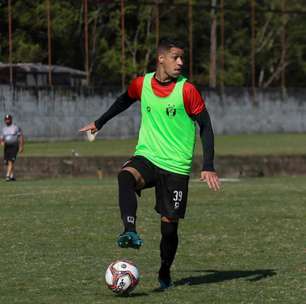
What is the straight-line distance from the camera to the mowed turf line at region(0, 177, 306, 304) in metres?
9.11

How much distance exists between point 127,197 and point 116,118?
4129cm

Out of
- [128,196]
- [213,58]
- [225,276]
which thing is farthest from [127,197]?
[213,58]

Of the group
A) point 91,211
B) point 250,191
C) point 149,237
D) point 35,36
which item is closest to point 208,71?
point 35,36

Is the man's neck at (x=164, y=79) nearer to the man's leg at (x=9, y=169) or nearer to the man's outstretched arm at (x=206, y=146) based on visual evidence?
the man's outstretched arm at (x=206, y=146)

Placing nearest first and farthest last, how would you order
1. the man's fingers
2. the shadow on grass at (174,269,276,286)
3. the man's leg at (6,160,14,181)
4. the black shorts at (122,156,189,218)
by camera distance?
the man's fingers
the black shorts at (122,156,189,218)
the shadow on grass at (174,269,276,286)
the man's leg at (6,160,14,181)

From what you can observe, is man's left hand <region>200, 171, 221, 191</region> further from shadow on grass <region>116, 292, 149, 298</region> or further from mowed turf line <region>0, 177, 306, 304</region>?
shadow on grass <region>116, 292, 149, 298</region>

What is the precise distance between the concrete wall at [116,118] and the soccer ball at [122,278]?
37.6 meters

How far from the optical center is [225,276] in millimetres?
10227

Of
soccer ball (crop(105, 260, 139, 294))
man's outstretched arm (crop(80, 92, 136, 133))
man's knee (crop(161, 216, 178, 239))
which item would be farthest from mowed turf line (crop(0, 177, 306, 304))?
man's outstretched arm (crop(80, 92, 136, 133))

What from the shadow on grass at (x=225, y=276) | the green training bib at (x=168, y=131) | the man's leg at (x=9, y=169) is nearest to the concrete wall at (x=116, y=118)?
the man's leg at (x=9, y=169)

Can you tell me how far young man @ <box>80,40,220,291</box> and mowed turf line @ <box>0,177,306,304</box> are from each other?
26.9 inches

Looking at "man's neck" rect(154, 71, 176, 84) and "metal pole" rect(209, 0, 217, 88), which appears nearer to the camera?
"man's neck" rect(154, 71, 176, 84)

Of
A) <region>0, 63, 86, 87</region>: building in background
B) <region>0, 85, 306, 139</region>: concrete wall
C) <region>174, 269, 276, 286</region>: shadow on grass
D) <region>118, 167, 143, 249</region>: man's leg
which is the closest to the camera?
<region>118, 167, 143, 249</region>: man's leg

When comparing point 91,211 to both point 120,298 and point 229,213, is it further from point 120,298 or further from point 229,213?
point 120,298
